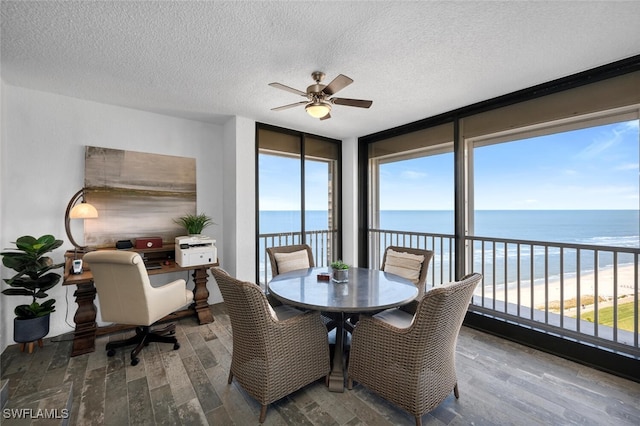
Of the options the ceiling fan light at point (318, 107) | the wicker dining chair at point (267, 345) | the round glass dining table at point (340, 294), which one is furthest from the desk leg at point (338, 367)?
the ceiling fan light at point (318, 107)

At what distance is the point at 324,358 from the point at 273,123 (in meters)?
3.21

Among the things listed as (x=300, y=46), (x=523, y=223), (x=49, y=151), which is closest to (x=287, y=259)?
(x=300, y=46)

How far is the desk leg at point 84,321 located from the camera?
8.36 ft

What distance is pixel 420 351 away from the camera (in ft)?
5.22

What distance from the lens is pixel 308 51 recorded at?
2.09 m

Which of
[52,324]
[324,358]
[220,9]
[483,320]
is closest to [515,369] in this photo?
[483,320]

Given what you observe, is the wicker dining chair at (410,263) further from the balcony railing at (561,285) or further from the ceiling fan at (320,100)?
the ceiling fan at (320,100)

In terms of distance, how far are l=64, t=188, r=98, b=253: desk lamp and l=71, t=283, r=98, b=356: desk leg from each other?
1.77ft

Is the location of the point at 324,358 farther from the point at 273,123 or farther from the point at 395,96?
the point at 273,123

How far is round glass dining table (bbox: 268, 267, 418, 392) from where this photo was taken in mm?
1880

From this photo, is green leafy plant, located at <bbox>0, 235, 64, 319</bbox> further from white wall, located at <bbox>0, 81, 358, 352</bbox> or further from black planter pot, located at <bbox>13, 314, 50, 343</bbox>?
white wall, located at <bbox>0, 81, 358, 352</bbox>

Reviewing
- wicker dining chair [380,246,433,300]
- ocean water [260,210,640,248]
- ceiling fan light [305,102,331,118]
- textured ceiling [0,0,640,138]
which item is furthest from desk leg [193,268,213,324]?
ceiling fan light [305,102,331,118]

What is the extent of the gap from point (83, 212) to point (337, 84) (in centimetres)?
292

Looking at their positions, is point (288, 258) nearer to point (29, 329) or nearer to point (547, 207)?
point (29, 329)
